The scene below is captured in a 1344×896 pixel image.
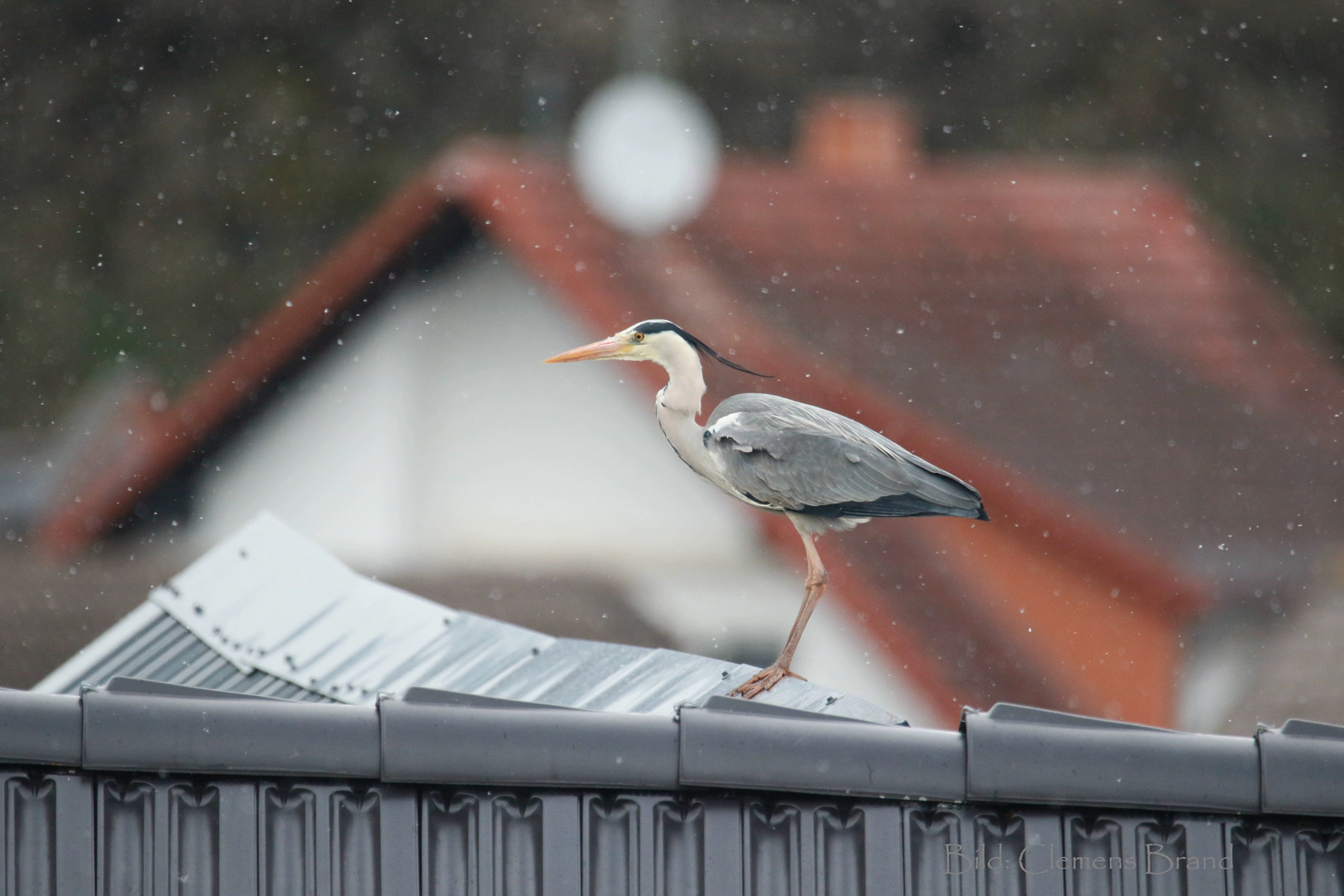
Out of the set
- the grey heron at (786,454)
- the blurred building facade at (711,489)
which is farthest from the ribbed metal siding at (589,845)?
the blurred building facade at (711,489)

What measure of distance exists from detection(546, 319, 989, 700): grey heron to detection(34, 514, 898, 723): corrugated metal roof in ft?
2.73

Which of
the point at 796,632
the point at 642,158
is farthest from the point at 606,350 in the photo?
the point at 642,158

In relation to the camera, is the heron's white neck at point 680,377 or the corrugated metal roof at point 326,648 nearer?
the heron's white neck at point 680,377

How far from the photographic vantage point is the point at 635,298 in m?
14.4

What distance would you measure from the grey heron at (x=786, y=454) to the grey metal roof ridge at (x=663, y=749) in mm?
498

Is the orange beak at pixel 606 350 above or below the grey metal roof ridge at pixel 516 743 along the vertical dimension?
above

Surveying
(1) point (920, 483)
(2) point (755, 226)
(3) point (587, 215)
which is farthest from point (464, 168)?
(1) point (920, 483)

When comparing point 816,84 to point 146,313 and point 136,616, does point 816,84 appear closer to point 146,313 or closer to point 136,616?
point 146,313

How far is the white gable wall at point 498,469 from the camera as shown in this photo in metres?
14.7

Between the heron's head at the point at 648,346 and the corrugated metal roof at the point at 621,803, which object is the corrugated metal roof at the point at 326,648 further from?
the heron's head at the point at 648,346

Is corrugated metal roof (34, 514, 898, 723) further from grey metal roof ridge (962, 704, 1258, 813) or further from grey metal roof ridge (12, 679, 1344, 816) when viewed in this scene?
grey metal roof ridge (962, 704, 1258, 813)

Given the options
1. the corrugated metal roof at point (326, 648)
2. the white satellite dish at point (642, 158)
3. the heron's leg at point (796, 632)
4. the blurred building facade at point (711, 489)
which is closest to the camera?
the heron's leg at point (796, 632)

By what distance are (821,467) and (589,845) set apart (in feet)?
3.61

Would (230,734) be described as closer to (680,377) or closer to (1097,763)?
(680,377)
